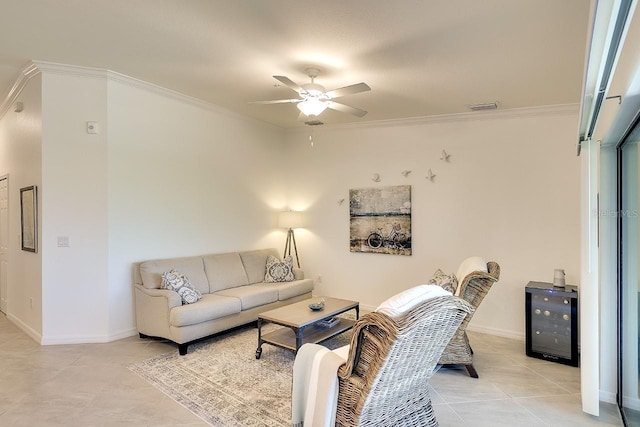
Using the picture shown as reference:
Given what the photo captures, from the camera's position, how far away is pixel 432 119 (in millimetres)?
4809

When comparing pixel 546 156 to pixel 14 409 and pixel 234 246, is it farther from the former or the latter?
pixel 14 409

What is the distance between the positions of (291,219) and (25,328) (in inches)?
138

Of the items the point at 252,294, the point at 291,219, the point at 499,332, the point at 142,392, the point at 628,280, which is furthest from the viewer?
the point at 291,219

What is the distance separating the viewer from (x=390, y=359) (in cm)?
174

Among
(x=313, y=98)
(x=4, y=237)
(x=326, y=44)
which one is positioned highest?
(x=326, y=44)

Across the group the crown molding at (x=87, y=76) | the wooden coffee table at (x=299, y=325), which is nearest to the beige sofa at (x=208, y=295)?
the wooden coffee table at (x=299, y=325)

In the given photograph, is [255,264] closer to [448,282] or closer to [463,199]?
[448,282]

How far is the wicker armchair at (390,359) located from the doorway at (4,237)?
16.5 feet

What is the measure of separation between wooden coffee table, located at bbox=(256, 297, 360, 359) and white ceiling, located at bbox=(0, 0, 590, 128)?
7.63 ft

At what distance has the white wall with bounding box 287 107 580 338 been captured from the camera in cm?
414

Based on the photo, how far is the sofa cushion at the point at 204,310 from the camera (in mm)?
3475

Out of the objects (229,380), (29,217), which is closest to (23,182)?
(29,217)

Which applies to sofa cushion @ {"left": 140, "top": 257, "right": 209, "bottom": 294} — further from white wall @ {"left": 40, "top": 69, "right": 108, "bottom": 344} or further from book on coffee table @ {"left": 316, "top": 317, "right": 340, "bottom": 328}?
book on coffee table @ {"left": 316, "top": 317, "right": 340, "bottom": 328}

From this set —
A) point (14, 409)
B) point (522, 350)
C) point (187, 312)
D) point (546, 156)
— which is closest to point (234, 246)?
point (187, 312)
